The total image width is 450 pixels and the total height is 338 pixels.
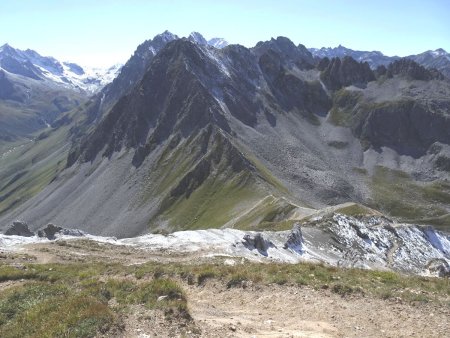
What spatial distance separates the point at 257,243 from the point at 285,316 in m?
30.7

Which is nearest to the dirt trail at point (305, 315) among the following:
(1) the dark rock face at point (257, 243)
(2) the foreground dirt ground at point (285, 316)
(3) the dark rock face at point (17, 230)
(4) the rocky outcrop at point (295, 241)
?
(2) the foreground dirt ground at point (285, 316)

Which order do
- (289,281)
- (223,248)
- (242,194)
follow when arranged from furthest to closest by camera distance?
(242,194)
(223,248)
(289,281)

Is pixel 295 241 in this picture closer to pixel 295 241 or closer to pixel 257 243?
pixel 295 241

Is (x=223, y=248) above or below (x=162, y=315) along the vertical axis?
below

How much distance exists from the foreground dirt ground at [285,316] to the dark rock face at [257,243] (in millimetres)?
23956

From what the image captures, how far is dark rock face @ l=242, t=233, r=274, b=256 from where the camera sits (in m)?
49.9

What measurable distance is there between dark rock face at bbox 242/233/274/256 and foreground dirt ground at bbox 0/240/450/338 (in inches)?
943

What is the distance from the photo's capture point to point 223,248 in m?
47.1

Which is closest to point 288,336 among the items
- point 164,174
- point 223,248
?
point 223,248

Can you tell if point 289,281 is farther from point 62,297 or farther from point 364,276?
point 62,297

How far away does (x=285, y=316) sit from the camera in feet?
66.3

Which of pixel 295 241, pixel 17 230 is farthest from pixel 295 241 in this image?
pixel 17 230

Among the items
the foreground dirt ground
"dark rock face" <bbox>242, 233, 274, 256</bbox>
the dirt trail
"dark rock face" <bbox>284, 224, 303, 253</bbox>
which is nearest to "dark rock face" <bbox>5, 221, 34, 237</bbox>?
"dark rock face" <bbox>242, 233, 274, 256</bbox>

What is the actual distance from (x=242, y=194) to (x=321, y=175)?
199 ft
